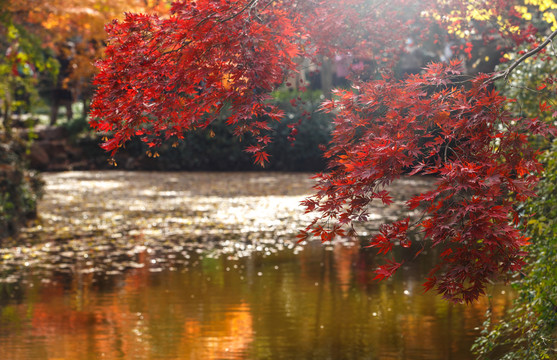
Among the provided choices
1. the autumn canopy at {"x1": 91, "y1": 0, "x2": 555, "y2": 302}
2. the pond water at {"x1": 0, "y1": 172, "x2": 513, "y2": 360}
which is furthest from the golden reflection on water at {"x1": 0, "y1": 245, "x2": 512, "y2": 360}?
the autumn canopy at {"x1": 91, "y1": 0, "x2": 555, "y2": 302}

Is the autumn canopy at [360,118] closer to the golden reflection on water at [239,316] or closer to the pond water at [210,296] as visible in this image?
the pond water at [210,296]

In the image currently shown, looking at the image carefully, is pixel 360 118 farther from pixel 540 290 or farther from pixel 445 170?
pixel 540 290

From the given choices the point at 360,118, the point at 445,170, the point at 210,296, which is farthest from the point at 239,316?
the point at 445,170

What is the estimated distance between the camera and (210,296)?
823 centimetres

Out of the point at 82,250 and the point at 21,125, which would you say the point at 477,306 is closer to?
the point at 82,250

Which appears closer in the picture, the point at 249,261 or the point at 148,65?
the point at 148,65

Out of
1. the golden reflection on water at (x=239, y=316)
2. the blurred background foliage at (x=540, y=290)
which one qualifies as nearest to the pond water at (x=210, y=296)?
the golden reflection on water at (x=239, y=316)

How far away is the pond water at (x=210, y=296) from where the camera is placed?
655 centimetres

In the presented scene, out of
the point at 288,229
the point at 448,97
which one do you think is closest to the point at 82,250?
the point at 288,229

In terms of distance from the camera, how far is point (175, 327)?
709 cm

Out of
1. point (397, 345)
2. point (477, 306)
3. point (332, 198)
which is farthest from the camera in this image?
point (477, 306)

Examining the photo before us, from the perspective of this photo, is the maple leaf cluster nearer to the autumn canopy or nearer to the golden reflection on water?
the autumn canopy

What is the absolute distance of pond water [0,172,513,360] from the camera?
6551 mm

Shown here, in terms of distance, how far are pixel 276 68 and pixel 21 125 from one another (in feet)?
76.8
